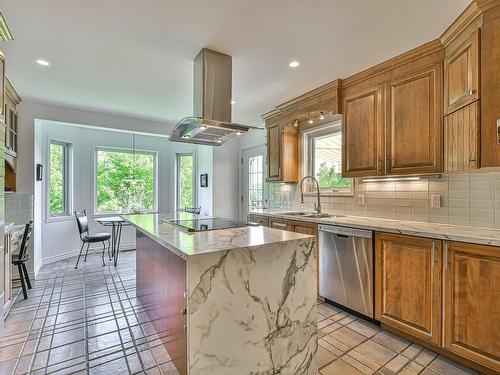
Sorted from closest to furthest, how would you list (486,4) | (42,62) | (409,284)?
(486,4) < (409,284) < (42,62)

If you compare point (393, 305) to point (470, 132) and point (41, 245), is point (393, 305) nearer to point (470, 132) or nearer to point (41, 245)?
point (470, 132)

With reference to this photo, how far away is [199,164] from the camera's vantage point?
19.7 ft

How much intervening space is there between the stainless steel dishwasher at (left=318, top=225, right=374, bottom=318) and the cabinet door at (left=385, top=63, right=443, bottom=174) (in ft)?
2.49

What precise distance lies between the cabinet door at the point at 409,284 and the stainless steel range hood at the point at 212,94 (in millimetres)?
1731

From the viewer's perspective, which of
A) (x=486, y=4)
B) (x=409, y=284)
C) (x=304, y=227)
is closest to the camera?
(x=486, y=4)

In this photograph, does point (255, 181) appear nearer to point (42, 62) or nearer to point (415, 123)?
point (415, 123)

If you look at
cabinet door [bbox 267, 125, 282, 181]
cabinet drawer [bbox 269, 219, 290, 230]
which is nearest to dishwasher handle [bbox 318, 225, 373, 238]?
cabinet drawer [bbox 269, 219, 290, 230]

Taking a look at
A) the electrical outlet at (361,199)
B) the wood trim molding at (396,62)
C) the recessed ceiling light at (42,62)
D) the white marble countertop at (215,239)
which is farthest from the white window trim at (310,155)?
the recessed ceiling light at (42,62)

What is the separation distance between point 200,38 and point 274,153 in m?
2.22

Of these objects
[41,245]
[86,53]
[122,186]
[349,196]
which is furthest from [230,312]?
[122,186]

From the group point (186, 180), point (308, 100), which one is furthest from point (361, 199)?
point (186, 180)

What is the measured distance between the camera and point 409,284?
2.14m

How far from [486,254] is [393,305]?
2.77 ft

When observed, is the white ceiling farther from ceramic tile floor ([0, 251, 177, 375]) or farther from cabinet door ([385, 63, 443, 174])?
ceramic tile floor ([0, 251, 177, 375])
